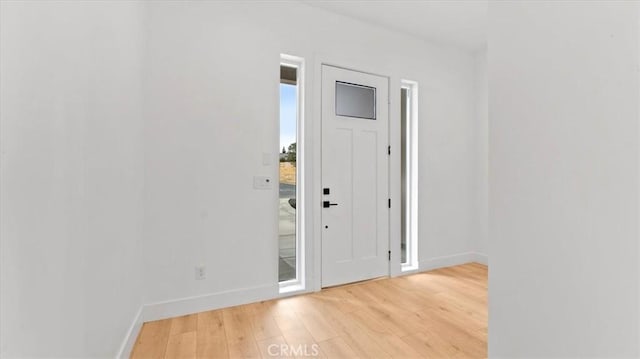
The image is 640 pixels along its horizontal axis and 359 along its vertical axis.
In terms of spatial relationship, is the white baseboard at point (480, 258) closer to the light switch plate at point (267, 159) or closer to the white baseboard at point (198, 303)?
the white baseboard at point (198, 303)

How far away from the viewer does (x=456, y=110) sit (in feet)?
13.1

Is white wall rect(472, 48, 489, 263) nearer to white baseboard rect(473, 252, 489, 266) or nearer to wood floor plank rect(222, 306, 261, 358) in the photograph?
white baseboard rect(473, 252, 489, 266)

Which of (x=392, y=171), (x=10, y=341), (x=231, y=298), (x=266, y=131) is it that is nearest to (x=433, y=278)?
(x=392, y=171)

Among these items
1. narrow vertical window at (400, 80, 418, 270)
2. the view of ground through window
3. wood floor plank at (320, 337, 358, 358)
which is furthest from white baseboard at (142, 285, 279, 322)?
narrow vertical window at (400, 80, 418, 270)

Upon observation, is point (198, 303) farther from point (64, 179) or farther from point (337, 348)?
point (64, 179)

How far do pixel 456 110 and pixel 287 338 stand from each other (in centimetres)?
353

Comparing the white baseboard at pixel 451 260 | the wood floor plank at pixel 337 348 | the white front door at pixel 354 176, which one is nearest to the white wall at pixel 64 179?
the wood floor plank at pixel 337 348

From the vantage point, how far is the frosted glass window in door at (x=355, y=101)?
321 centimetres

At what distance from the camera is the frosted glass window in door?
3205mm

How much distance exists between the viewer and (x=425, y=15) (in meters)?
3.22

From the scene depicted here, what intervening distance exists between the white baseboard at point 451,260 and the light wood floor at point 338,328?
26.4 inches

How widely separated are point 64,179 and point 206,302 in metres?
1.75

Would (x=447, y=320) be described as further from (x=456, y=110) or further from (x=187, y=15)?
(x=187, y=15)

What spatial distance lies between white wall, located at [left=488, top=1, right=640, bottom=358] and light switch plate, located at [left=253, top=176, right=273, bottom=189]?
2075 millimetres
